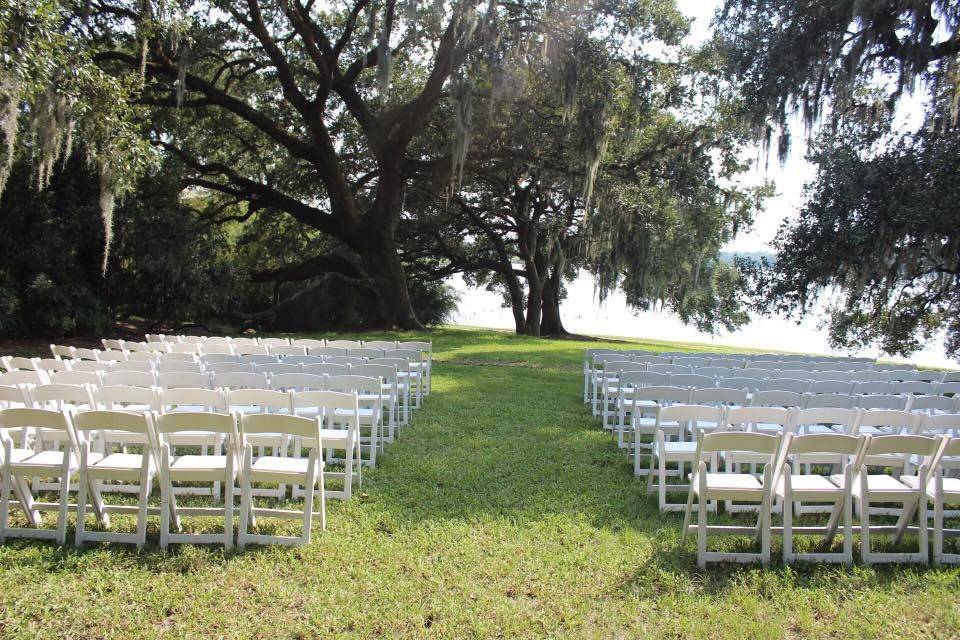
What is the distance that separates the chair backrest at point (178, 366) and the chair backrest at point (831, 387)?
6.38 meters

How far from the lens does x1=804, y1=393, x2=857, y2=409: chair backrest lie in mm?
5277

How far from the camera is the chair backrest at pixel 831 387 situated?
21.3 feet

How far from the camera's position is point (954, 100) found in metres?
11.2

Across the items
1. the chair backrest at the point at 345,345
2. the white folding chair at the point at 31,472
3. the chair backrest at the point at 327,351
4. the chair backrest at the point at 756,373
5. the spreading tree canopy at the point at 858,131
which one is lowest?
the white folding chair at the point at 31,472

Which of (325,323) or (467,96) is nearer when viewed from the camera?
(467,96)

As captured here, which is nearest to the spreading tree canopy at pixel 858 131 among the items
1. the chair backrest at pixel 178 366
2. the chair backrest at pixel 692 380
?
the chair backrest at pixel 692 380

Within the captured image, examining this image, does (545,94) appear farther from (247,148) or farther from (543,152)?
(247,148)

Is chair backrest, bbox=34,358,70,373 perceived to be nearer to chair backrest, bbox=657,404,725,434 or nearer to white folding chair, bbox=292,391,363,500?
white folding chair, bbox=292,391,363,500

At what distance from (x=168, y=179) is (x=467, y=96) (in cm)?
790

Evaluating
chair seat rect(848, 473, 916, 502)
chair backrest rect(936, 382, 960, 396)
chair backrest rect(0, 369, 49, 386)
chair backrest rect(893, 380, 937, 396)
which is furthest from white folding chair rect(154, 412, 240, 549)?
chair backrest rect(936, 382, 960, 396)

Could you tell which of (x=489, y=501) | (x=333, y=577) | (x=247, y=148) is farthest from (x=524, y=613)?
(x=247, y=148)

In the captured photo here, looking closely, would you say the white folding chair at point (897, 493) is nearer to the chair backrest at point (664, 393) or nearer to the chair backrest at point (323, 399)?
the chair backrest at point (664, 393)

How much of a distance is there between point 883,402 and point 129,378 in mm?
6422

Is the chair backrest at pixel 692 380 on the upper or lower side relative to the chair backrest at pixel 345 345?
lower
